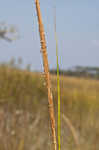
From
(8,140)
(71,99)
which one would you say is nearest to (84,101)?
(71,99)

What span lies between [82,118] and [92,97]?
2.23 ft

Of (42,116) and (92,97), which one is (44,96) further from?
(92,97)

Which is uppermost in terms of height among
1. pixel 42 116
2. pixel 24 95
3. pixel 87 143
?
pixel 24 95

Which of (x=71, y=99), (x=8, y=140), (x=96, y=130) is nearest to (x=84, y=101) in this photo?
(x=71, y=99)

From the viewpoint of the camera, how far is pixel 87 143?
172 cm

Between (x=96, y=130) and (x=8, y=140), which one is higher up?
(x=8, y=140)

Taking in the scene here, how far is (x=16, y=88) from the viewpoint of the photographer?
1912mm

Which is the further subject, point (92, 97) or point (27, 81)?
point (92, 97)

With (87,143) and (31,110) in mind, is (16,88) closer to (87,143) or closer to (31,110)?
(31,110)

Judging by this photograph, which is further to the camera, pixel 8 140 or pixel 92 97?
pixel 92 97

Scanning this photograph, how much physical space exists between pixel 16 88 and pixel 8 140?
2.16 ft

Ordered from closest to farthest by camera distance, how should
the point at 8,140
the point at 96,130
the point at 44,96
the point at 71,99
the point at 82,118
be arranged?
the point at 8,140 < the point at 96,130 < the point at 82,118 < the point at 44,96 < the point at 71,99

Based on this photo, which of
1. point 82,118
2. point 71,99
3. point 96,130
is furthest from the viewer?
point 71,99

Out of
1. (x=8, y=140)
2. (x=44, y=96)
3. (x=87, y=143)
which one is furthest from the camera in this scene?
(x=44, y=96)
